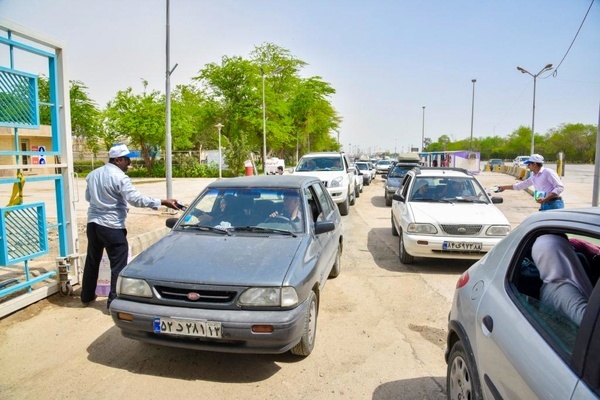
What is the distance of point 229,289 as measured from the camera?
3295mm

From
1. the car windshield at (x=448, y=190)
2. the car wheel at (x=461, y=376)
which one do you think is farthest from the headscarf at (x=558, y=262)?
the car windshield at (x=448, y=190)

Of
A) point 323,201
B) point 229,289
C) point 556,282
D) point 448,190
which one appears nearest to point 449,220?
point 448,190

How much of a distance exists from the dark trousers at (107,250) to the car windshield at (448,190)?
5.11 metres

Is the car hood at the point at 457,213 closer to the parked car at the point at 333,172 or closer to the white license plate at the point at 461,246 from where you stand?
the white license plate at the point at 461,246

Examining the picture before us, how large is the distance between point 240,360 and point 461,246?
405 cm

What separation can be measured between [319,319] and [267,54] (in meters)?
46.0

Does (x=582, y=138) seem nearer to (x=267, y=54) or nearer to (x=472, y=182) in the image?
(x=267, y=54)

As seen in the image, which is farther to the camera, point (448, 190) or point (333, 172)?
point (333, 172)

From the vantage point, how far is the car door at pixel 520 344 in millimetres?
1689

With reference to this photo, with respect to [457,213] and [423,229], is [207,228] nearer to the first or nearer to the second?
[423,229]

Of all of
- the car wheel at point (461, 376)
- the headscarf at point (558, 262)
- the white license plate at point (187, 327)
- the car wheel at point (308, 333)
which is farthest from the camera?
the car wheel at point (308, 333)

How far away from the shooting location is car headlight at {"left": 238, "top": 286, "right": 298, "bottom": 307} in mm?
3289

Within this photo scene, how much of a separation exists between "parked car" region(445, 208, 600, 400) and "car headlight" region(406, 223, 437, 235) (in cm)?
367

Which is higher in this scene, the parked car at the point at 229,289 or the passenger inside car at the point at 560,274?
the passenger inside car at the point at 560,274
